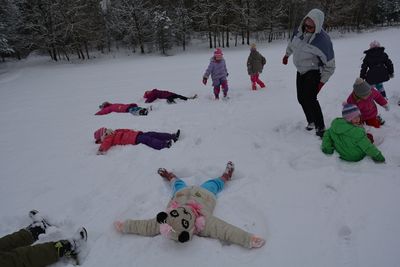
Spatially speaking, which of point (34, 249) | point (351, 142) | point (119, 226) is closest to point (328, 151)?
point (351, 142)

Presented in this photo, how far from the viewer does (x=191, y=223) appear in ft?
11.3

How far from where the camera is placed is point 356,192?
3.87 metres

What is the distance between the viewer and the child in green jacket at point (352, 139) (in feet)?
14.4

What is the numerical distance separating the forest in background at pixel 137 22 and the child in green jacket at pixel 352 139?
28716 millimetres

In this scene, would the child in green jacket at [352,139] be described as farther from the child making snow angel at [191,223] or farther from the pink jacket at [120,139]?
the pink jacket at [120,139]

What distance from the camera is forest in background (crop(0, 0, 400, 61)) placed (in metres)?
29.5

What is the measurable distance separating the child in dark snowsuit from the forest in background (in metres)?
29.5

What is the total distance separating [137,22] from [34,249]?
3168cm

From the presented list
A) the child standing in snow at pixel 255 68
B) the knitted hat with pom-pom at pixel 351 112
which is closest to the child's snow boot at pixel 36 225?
the knitted hat with pom-pom at pixel 351 112

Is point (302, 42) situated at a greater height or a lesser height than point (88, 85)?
greater

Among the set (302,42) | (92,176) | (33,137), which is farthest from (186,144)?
(33,137)

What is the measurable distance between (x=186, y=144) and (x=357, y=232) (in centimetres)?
349

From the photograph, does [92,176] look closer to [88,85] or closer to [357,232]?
[357,232]

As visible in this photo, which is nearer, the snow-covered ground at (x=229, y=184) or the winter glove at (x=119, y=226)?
the snow-covered ground at (x=229, y=184)
